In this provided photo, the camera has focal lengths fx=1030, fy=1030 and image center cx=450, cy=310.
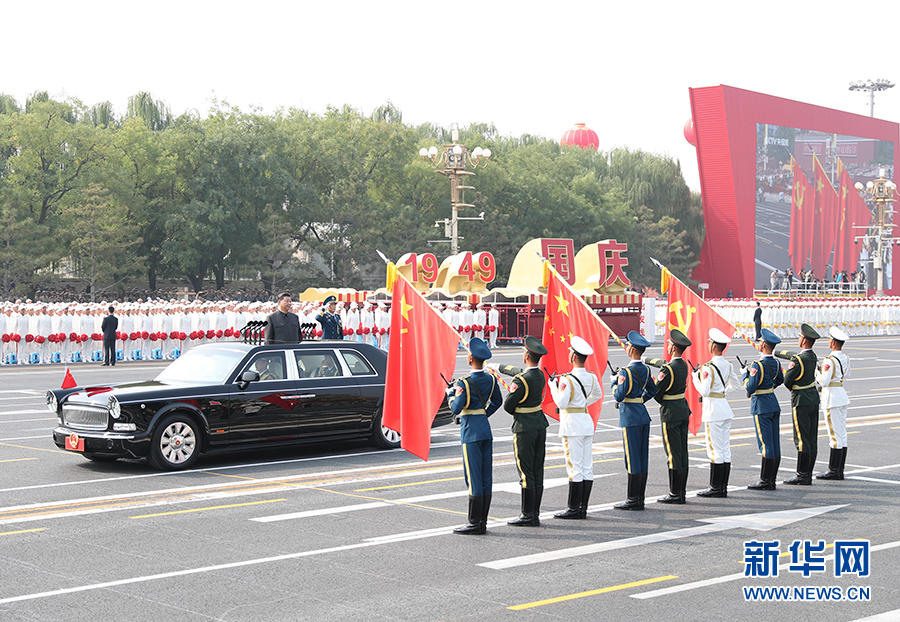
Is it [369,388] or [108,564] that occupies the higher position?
[369,388]

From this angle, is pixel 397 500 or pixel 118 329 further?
pixel 118 329

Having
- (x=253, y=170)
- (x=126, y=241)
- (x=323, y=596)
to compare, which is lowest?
(x=323, y=596)

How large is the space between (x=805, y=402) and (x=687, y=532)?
11.7ft

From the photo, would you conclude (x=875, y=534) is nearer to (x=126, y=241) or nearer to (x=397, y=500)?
(x=397, y=500)

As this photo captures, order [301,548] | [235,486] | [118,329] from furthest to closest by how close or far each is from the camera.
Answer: [118,329]
[235,486]
[301,548]

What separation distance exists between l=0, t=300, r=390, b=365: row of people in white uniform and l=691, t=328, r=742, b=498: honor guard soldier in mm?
19046

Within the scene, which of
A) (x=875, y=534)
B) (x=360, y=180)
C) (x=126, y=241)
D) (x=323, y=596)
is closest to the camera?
(x=323, y=596)

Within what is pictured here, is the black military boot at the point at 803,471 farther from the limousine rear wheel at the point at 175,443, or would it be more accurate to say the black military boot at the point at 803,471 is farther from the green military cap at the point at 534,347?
the limousine rear wheel at the point at 175,443

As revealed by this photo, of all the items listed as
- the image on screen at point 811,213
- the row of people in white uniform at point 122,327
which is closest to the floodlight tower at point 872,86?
the image on screen at point 811,213

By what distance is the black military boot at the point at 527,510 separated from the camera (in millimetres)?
9125

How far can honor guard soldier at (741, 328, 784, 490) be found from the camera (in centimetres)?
1113

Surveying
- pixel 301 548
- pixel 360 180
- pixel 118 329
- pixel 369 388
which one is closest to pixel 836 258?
pixel 360 180

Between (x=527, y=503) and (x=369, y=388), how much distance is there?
458cm

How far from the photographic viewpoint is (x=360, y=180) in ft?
212
